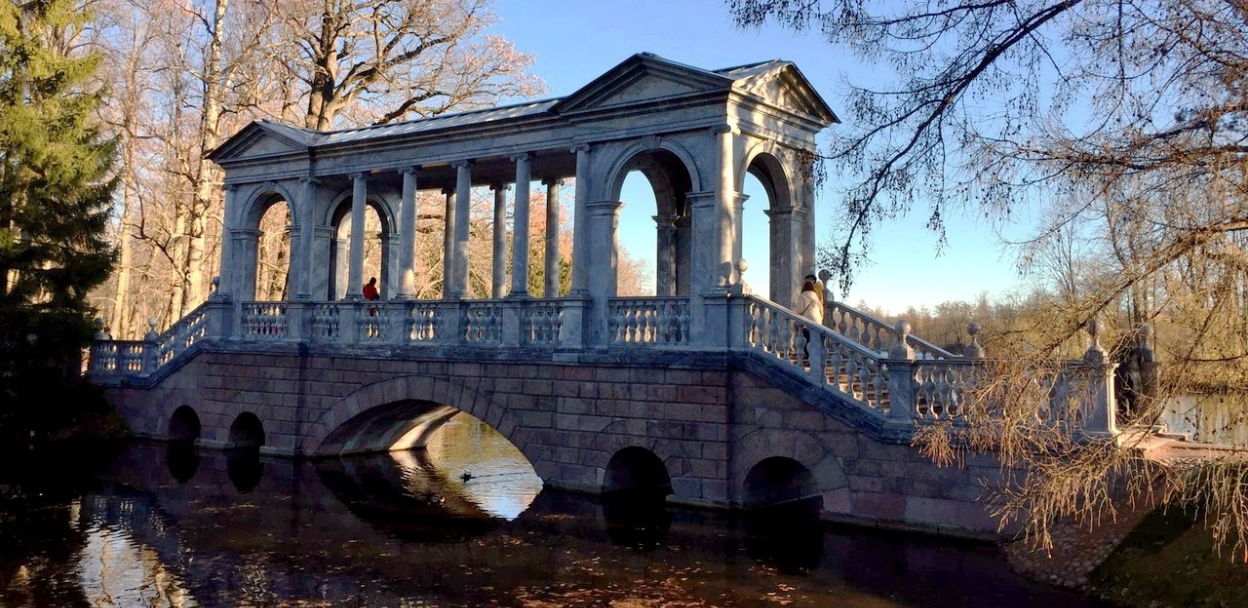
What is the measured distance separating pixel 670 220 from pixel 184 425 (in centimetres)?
1098

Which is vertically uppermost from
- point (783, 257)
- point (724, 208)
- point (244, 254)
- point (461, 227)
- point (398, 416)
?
point (461, 227)

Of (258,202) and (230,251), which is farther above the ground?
(258,202)

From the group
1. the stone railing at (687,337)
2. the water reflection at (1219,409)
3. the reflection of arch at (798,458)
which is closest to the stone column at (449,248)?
the stone railing at (687,337)

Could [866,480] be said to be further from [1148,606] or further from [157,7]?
[157,7]

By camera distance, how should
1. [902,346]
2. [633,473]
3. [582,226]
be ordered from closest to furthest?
[902,346] → [633,473] → [582,226]

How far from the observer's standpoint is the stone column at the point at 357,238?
1712cm

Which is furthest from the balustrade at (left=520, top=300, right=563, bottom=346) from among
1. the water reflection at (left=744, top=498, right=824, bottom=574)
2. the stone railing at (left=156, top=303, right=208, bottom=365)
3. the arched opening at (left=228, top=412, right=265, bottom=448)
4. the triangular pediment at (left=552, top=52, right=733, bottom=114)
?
the stone railing at (left=156, top=303, right=208, bottom=365)

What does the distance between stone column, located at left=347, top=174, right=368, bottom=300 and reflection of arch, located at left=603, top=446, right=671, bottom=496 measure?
19.8ft

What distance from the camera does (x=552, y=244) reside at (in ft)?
50.1

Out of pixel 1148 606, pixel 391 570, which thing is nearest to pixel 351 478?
pixel 391 570

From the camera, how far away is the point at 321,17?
82.2 feet

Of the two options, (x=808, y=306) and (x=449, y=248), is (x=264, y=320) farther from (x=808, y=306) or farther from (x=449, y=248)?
(x=808, y=306)

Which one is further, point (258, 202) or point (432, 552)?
point (258, 202)

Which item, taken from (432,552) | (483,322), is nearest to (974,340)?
(483,322)
